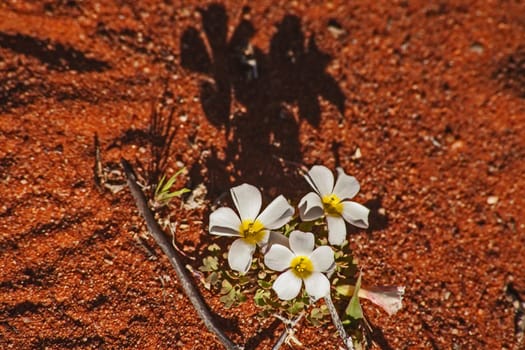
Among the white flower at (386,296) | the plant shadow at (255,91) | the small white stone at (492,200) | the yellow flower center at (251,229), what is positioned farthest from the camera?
the small white stone at (492,200)

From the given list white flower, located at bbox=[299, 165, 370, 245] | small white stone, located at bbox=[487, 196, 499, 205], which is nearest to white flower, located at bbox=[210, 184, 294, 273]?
white flower, located at bbox=[299, 165, 370, 245]

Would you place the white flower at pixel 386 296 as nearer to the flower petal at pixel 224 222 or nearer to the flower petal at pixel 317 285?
the flower petal at pixel 317 285

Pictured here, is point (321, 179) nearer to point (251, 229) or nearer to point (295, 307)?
point (251, 229)

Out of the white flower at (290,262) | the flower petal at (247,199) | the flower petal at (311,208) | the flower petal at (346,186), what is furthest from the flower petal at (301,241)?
the flower petal at (346,186)

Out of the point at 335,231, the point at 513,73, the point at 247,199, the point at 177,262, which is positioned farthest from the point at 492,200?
the point at 177,262

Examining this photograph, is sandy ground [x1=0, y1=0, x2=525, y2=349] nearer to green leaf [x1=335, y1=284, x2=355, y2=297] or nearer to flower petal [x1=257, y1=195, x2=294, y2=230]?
green leaf [x1=335, y1=284, x2=355, y2=297]
